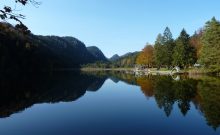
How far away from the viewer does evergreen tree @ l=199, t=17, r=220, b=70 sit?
240ft

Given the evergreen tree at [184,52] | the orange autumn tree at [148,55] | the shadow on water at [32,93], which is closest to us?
the shadow on water at [32,93]

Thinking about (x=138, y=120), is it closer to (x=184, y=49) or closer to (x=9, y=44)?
(x=184, y=49)

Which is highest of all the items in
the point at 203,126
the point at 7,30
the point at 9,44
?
the point at 9,44

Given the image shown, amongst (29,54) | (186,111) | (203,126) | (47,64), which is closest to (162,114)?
(186,111)

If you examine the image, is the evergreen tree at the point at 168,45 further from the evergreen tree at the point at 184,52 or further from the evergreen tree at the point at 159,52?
the evergreen tree at the point at 184,52

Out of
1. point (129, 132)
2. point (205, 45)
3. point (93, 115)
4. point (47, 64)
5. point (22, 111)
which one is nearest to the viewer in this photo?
point (129, 132)

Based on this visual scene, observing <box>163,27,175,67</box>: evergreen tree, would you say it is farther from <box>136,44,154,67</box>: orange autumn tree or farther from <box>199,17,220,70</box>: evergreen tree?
<box>199,17,220,70</box>: evergreen tree

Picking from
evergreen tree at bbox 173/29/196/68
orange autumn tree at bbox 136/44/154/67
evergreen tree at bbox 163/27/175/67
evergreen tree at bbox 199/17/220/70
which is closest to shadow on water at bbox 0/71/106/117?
evergreen tree at bbox 199/17/220/70

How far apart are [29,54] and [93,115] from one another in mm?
109755

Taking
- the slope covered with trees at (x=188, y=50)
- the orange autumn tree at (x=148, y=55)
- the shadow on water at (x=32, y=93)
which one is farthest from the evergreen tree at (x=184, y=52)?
the shadow on water at (x=32, y=93)

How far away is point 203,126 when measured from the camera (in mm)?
20266

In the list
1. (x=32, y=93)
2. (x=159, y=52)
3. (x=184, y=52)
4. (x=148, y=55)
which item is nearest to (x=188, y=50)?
(x=184, y=52)

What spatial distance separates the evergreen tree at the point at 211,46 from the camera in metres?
73.1

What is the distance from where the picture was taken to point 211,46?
76.4 meters
